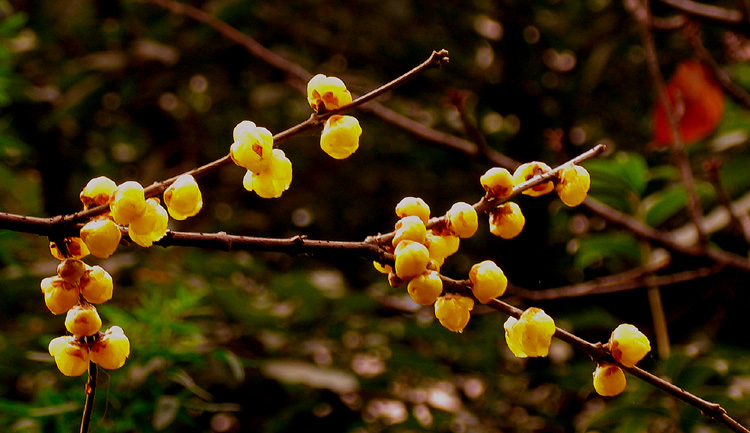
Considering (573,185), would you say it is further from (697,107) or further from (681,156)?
(697,107)

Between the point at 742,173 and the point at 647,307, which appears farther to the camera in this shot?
the point at 647,307

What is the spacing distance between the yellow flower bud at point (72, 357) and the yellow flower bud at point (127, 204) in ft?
0.42

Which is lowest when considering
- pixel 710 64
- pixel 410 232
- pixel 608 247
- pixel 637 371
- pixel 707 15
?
pixel 637 371

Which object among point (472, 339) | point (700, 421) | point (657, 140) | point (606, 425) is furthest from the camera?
point (657, 140)

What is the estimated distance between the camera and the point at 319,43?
1.96 metres

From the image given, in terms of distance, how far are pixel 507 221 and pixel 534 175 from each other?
54 mm

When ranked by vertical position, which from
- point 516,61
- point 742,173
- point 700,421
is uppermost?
point 516,61

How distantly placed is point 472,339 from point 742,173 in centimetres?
71

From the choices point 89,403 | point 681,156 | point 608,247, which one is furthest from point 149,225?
point 608,247

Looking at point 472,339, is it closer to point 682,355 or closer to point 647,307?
point 682,355

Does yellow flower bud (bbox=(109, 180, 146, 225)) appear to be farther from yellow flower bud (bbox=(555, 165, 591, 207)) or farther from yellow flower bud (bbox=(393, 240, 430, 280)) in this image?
yellow flower bud (bbox=(555, 165, 591, 207))

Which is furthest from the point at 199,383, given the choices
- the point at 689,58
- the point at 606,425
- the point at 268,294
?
the point at 689,58

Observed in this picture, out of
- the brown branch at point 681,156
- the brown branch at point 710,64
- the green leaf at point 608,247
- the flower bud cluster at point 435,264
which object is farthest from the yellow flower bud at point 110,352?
the brown branch at point 710,64

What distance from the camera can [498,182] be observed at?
22.5 inches
